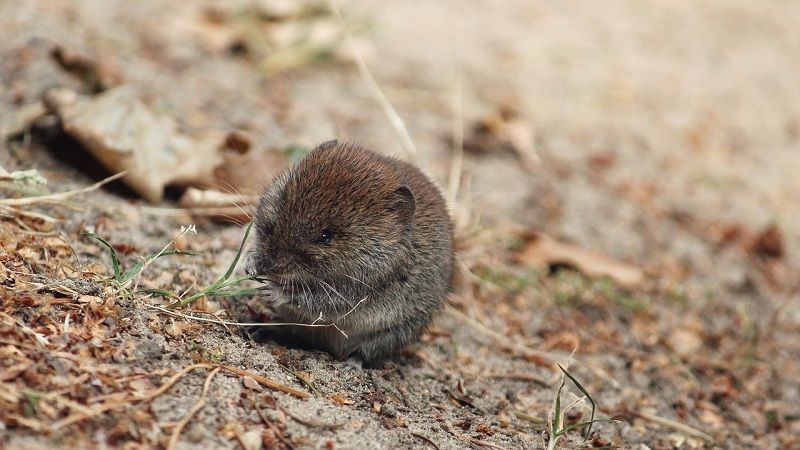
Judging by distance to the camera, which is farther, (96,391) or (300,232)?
(300,232)

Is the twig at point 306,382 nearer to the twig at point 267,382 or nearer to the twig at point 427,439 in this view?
the twig at point 267,382

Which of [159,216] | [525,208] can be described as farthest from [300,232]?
[525,208]

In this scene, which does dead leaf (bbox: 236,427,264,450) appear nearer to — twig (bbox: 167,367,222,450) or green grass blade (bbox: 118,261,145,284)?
twig (bbox: 167,367,222,450)

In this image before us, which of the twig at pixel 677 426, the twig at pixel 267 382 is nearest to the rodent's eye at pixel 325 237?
the twig at pixel 267 382

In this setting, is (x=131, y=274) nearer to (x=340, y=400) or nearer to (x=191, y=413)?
(x=191, y=413)

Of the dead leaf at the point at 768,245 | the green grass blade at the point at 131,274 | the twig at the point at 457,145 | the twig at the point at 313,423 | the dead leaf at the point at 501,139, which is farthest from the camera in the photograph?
the dead leaf at the point at 501,139

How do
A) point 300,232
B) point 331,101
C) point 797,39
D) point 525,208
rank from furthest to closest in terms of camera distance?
point 797,39, point 331,101, point 525,208, point 300,232

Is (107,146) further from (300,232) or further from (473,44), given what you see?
(473,44)
